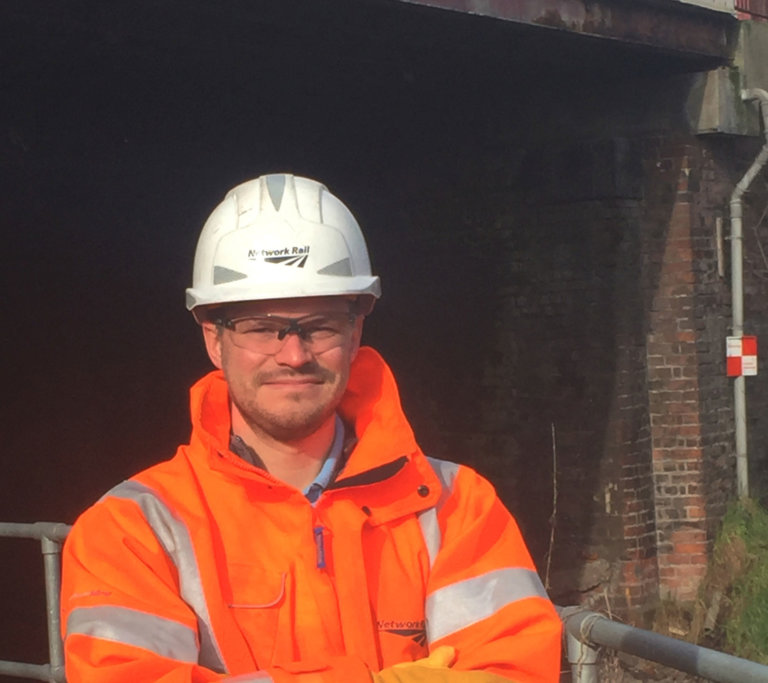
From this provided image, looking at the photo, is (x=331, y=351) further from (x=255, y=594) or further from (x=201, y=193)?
(x=201, y=193)

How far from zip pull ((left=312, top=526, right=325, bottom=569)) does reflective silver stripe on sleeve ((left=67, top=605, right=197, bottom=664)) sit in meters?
0.28

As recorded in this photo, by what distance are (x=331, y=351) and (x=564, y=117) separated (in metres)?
6.14

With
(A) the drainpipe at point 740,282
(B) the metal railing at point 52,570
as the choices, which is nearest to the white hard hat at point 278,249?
(B) the metal railing at point 52,570

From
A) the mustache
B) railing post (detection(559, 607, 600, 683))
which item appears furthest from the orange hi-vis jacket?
railing post (detection(559, 607, 600, 683))

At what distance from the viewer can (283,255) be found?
2451 mm

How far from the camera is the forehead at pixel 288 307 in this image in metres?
2.41

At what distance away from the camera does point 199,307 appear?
99.7 inches

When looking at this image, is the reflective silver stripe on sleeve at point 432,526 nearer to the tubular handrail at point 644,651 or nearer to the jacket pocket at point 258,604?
the jacket pocket at point 258,604

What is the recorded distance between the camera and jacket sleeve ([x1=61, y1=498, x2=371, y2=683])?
197cm

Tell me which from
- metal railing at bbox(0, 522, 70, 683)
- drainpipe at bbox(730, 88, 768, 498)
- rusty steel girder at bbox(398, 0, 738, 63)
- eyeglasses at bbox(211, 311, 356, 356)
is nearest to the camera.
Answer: eyeglasses at bbox(211, 311, 356, 356)

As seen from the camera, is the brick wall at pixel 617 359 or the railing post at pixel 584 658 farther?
the brick wall at pixel 617 359

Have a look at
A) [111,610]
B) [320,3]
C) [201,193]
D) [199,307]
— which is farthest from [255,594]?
[201,193]

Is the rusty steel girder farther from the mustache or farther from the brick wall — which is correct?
the mustache

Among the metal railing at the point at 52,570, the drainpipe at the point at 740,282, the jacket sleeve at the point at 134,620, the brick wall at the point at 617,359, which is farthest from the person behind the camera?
the drainpipe at the point at 740,282
